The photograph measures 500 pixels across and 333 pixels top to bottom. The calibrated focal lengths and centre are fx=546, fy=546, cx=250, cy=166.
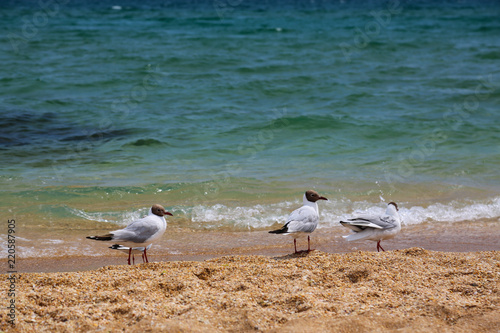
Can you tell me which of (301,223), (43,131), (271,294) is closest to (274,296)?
→ (271,294)

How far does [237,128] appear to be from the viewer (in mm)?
13711

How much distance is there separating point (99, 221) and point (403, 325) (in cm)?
559

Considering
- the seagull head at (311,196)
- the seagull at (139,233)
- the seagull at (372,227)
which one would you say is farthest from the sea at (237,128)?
the seagull at (372,227)

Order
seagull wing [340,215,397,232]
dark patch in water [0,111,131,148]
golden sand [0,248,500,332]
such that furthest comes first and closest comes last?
1. dark patch in water [0,111,131,148]
2. seagull wing [340,215,397,232]
3. golden sand [0,248,500,332]

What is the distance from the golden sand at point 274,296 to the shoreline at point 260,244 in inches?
38.2

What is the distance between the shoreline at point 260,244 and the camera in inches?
276

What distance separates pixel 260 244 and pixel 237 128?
20.8 ft

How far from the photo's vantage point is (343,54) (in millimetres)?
21828

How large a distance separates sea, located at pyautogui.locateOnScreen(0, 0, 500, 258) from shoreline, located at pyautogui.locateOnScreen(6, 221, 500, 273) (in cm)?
26

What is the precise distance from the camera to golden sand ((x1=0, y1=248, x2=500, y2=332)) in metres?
4.41

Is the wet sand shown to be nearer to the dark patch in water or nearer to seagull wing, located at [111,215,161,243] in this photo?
seagull wing, located at [111,215,161,243]

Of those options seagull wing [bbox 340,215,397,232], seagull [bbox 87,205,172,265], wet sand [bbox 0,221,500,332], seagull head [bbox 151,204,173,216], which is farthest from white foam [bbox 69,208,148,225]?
seagull wing [bbox 340,215,397,232]

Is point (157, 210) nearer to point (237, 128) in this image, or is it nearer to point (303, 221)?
point (303, 221)

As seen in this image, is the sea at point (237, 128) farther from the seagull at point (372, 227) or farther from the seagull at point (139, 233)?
the seagull at point (372, 227)
